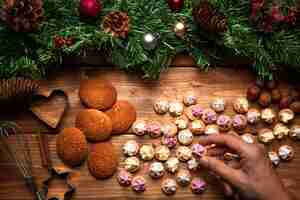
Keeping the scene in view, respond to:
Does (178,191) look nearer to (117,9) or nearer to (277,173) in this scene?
(277,173)

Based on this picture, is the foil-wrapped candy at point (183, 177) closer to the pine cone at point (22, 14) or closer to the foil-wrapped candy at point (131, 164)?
the foil-wrapped candy at point (131, 164)

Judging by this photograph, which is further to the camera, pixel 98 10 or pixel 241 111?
pixel 241 111

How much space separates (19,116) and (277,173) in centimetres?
58

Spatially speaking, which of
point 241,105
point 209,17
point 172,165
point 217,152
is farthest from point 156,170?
point 209,17

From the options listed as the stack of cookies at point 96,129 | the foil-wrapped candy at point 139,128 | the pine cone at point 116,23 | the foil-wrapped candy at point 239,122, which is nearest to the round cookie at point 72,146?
the stack of cookies at point 96,129

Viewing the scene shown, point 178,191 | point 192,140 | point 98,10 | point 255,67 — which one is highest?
point 98,10

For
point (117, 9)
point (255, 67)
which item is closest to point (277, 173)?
point (255, 67)

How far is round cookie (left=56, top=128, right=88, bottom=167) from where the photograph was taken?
3.40 ft

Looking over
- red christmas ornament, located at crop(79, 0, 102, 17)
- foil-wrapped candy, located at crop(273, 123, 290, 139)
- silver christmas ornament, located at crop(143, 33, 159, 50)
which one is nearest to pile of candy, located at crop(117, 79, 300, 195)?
foil-wrapped candy, located at crop(273, 123, 290, 139)

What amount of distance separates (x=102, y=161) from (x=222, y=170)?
0.82 feet

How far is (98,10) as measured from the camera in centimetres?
101

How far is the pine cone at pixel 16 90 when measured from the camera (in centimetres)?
98

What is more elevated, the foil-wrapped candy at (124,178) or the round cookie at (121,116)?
the round cookie at (121,116)

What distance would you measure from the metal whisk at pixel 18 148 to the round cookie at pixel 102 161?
5.0 inches
